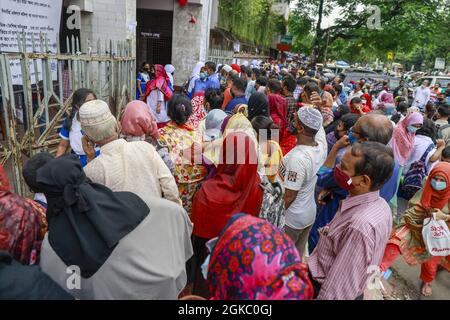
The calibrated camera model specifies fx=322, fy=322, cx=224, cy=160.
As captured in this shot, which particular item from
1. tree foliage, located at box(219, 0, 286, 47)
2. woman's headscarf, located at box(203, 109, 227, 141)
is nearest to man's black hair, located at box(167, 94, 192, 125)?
woman's headscarf, located at box(203, 109, 227, 141)

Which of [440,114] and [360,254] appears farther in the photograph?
[440,114]

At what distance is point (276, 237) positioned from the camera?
136cm

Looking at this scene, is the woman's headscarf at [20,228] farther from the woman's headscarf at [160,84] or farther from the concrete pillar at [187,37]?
the concrete pillar at [187,37]

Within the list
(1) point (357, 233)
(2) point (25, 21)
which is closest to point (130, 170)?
(1) point (357, 233)

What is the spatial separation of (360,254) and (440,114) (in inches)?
214

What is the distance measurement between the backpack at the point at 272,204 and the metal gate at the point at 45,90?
2.82 meters

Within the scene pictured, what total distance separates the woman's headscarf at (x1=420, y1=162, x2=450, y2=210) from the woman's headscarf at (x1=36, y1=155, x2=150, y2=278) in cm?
272

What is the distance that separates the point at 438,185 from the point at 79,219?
2.91m

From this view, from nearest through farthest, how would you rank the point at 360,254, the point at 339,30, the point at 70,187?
the point at 70,187 → the point at 360,254 → the point at 339,30
